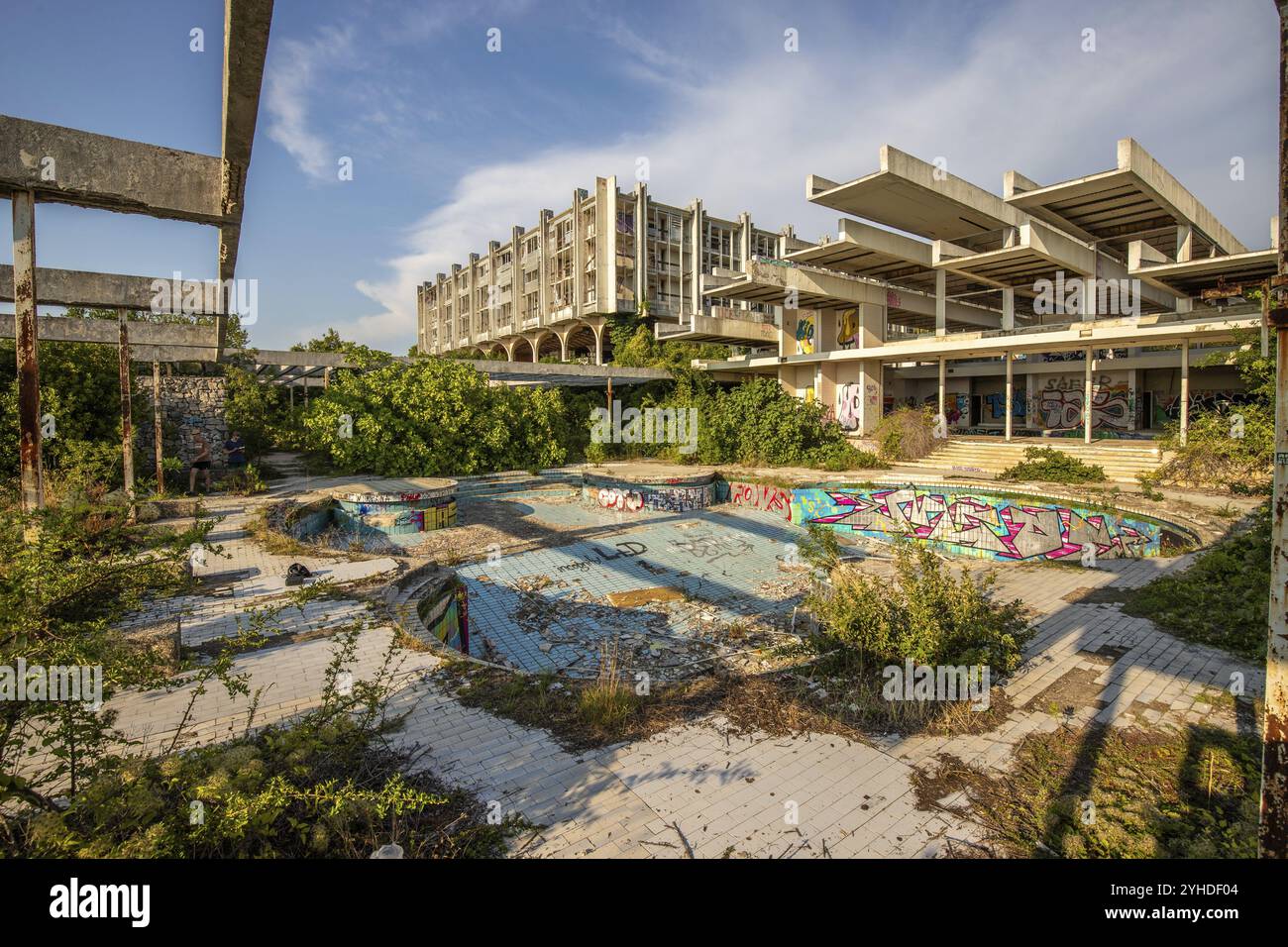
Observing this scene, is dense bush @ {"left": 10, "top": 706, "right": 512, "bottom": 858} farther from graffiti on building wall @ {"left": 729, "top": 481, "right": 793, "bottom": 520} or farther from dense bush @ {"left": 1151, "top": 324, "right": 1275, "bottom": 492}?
dense bush @ {"left": 1151, "top": 324, "right": 1275, "bottom": 492}

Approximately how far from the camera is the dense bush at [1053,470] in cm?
1483

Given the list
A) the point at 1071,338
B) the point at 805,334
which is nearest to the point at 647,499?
the point at 1071,338

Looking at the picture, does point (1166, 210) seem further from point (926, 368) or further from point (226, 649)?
point (226, 649)

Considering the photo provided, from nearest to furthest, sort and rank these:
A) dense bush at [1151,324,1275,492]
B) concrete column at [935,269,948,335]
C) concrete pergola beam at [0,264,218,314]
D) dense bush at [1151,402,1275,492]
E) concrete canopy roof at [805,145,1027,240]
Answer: concrete pergola beam at [0,264,218,314] → dense bush at [1151,324,1275,492] → dense bush at [1151,402,1275,492] → concrete canopy roof at [805,145,1027,240] → concrete column at [935,269,948,335]

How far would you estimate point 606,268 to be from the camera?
35000 millimetres

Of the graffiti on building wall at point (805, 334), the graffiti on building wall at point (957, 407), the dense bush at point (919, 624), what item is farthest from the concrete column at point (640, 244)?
the dense bush at point (919, 624)

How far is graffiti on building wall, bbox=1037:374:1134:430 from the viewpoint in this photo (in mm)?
24500

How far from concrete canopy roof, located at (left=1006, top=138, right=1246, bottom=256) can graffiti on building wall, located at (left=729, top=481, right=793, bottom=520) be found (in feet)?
36.8

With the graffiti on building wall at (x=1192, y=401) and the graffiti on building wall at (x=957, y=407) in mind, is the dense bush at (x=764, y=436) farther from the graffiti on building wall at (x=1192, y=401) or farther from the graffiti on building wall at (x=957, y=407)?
the graffiti on building wall at (x=1192, y=401)

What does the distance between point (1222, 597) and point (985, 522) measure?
615 cm

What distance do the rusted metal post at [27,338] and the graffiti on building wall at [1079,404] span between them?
29971 millimetres

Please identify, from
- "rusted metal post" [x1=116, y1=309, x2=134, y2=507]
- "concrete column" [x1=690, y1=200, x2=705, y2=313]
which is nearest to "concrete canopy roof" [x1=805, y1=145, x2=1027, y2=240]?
"rusted metal post" [x1=116, y1=309, x2=134, y2=507]
